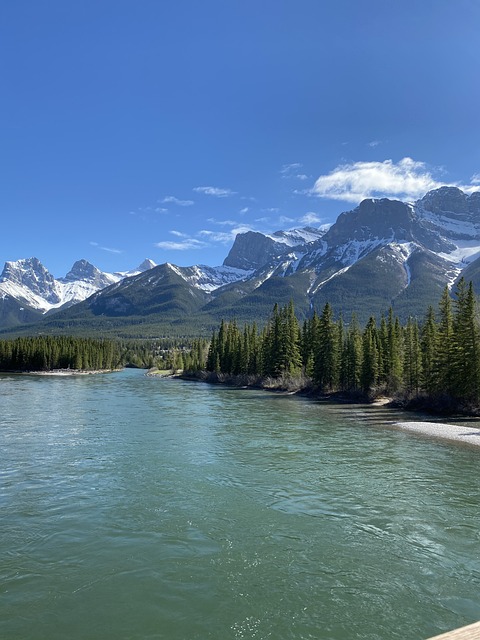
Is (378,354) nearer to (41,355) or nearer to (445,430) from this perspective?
(445,430)

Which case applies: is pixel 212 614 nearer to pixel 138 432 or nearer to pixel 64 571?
pixel 64 571

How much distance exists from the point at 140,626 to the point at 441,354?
59173mm

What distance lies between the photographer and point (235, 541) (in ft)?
54.4

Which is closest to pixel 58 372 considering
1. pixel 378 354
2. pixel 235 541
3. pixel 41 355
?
pixel 41 355

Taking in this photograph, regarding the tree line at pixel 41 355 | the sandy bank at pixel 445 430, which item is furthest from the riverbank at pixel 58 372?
the sandy bank at pixel 445 430

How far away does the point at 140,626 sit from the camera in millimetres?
11367

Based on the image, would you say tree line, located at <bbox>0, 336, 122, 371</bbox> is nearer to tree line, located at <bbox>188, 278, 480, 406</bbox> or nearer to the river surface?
tree line, located at <bbox>188, 278, 480, 406</bbox>

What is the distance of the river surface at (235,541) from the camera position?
38.3 feet

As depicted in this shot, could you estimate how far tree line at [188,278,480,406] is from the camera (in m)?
60.8

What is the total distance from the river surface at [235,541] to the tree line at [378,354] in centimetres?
2996

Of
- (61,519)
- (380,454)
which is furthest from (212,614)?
(380,454)

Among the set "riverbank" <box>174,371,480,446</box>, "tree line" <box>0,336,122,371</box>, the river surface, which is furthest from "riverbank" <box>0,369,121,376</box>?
the river surface

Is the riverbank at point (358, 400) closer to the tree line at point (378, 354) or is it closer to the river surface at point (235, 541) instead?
the tree line at point (378, 354)

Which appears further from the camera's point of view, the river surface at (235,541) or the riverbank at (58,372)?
the riverbank at (58,372)
